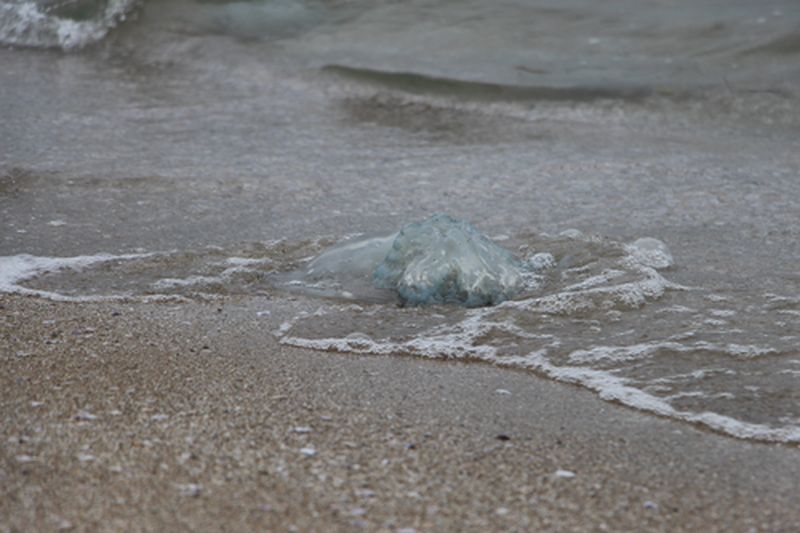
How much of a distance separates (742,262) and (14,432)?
2.36 meters

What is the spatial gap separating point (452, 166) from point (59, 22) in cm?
400

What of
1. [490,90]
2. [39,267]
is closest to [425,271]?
[39,267]

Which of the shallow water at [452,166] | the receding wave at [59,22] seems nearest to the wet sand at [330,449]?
the shallow water at [452,166]

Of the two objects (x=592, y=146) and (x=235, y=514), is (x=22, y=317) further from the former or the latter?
(x=592, y=146)

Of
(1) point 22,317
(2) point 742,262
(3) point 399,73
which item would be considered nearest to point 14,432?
(1) point 22,317

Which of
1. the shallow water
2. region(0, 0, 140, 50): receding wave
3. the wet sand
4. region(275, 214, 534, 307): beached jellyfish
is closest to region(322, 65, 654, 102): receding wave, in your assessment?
the shallow water

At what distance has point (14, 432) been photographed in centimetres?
223

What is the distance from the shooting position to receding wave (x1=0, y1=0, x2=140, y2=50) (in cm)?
744

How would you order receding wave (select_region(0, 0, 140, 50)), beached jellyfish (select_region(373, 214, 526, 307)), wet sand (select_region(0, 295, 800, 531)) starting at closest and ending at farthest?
wet sand (select_region(0, 295, 800, 531)), beached jellyfish (select_region(373, 214, 526, 307)), receding wave (select_region(0, 0, 140, 50))

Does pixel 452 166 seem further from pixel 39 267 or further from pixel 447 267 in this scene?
pixel 39 267

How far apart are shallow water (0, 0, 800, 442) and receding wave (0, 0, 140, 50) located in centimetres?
2

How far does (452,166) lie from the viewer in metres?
4.82

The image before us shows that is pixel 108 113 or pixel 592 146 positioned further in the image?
pixel 108 113

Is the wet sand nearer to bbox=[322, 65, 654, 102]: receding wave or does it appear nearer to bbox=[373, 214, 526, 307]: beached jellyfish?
bbox=[373, 214, 526, 307]: beached jellyfish
